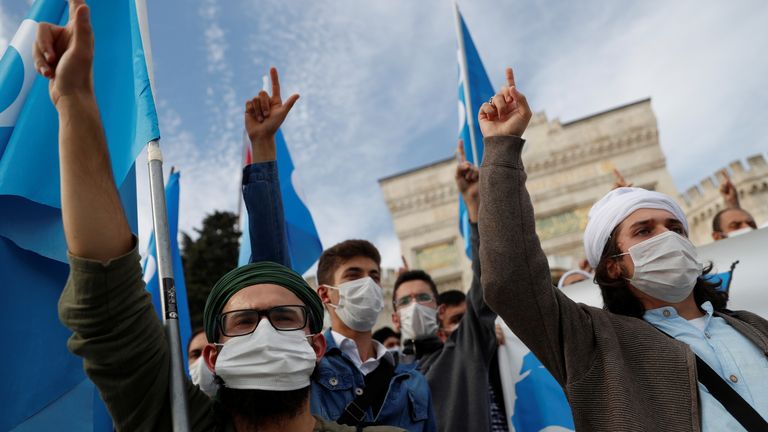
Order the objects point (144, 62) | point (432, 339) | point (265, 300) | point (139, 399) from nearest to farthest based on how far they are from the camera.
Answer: point (139, 399)
point (265, 300)
point (144, 62)
point (432, 339)

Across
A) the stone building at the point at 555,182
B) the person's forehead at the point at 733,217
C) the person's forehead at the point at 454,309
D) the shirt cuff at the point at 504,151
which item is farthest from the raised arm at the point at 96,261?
the stone building at the point at 555,182

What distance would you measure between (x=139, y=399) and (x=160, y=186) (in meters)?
0.78

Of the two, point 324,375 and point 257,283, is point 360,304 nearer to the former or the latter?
point 324,375

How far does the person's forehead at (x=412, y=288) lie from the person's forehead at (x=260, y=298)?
2104 mm

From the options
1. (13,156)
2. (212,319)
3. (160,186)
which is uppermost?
(13,156)

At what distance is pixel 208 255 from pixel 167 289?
639 inches

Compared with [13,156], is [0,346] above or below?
below

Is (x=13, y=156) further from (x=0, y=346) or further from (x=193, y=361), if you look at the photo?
(x=193, y=361)

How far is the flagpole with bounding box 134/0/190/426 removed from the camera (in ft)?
5.44

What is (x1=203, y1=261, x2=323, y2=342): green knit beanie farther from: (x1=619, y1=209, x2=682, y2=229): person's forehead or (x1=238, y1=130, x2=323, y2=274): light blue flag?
(x1=238, y1=130, x2=323, y2=274): light blue flag

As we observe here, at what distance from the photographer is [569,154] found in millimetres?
23562

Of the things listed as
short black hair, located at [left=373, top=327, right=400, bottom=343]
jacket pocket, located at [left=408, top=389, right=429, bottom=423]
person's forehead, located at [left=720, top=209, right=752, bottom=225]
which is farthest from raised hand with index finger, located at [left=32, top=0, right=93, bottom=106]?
person's forehead, located at [left=720, top=209, right=752, bottom=225]

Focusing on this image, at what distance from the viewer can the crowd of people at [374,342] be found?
152 cm

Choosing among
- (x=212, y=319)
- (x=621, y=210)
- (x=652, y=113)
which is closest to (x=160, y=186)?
(x=212, y=319)
